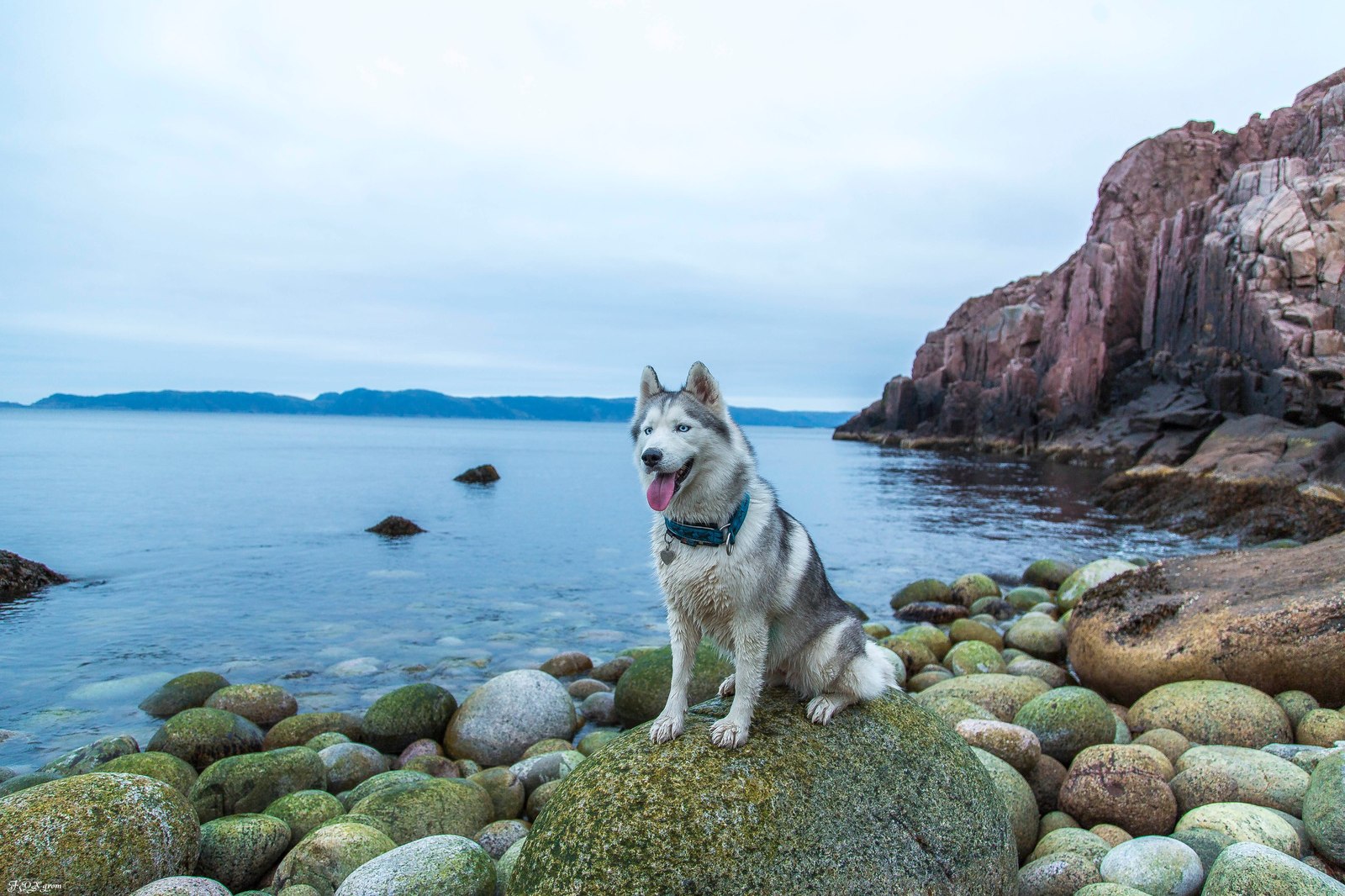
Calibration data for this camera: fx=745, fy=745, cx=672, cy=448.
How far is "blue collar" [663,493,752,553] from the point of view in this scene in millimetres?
4152

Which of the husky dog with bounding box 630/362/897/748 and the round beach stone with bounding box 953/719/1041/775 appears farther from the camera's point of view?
the round beach stone with bounding box 953/719/1041/775

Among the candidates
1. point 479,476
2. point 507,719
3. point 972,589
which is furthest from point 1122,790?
point 479,476

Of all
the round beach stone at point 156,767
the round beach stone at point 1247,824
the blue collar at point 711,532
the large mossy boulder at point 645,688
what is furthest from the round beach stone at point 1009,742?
the round beach stone at point 156,767

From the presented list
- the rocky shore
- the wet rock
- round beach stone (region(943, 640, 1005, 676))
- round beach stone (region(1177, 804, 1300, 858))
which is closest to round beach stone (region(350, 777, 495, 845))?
the rocky shore

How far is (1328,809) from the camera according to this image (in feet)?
17.0

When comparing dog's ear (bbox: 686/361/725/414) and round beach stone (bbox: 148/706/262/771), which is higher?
dog's ear (bbox: 686/361/725/414)

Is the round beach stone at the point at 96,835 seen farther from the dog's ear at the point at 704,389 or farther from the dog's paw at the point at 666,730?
the dog's ear at the point at 704,389

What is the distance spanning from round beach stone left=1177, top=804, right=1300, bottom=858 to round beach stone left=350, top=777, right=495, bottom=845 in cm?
578

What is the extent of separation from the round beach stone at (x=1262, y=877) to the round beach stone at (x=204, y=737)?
9.79 meters

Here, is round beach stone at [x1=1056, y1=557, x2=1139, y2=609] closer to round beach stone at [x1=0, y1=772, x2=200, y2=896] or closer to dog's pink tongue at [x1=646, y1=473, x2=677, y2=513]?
dog's pink tongue at [x1=646, y1=473, x2=677, y2=513]

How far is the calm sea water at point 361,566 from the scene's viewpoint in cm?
1309

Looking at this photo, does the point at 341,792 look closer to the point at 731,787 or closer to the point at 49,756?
the point at 49,756

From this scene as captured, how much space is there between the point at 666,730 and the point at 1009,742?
13.8 feet

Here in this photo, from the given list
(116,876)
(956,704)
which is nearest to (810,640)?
(956,704)
